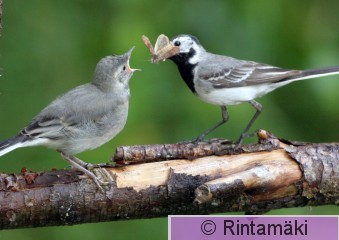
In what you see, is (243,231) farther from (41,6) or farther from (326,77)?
(41,6)

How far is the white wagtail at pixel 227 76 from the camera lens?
622 cm

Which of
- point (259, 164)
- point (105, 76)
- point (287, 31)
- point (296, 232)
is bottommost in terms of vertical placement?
point (296, 232)

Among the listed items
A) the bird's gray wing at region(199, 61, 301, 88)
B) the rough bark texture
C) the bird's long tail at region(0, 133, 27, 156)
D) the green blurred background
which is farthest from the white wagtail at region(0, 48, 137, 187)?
the green blurred background

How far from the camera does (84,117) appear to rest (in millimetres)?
5547

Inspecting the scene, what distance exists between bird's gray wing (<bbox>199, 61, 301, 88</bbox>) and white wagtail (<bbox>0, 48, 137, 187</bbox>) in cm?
72

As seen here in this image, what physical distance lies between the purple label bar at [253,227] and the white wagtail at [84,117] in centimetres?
80

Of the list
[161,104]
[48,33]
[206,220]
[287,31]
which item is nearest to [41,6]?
[48,33]

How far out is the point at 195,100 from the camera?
22.8 ft

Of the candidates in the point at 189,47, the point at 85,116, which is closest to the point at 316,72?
the point at 189,47

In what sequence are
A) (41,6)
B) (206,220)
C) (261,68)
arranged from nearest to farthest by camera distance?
(206,220) → (261,68) → (41,6)

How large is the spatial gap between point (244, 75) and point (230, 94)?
7.3 inches

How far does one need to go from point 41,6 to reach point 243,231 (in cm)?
321

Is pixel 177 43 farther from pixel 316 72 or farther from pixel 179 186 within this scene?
pixel 179 186
